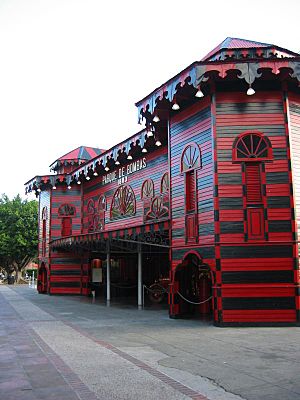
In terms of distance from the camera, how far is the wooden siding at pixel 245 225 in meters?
12.7

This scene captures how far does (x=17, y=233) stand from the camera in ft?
153

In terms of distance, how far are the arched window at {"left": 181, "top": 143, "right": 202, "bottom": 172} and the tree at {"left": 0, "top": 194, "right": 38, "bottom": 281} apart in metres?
34.6

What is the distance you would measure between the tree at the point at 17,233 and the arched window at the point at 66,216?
18.5 meters

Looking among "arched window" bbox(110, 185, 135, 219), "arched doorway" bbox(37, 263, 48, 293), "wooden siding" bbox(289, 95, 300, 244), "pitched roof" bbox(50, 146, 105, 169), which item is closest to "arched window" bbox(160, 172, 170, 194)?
"arched window" bbox(110, 185, 135, 219)

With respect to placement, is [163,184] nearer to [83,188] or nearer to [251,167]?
[251,167]

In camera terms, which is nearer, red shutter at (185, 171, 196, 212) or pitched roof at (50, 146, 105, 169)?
red shutter at (185, 171, 196, 212)

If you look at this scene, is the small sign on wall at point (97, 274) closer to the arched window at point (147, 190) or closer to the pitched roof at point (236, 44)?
the arched window at point (147, 190)

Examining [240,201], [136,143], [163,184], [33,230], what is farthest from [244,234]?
[33,230]

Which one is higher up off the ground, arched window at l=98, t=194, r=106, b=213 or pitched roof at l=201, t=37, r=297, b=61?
pitched roof at l=201, t=37, r=297, b=61

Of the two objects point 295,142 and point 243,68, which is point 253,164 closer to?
point 295,142

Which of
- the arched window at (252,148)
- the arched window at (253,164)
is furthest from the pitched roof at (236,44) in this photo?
the arched window at (253,164)

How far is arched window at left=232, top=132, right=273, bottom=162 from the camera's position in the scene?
44.3 feet

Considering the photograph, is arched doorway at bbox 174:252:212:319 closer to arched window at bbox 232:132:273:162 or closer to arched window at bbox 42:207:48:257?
arched window at bbox 232:132:273:162

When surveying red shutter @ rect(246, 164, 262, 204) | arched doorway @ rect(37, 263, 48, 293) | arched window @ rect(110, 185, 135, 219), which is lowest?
arched doorway @ rect(37, 263, 48, 293)
